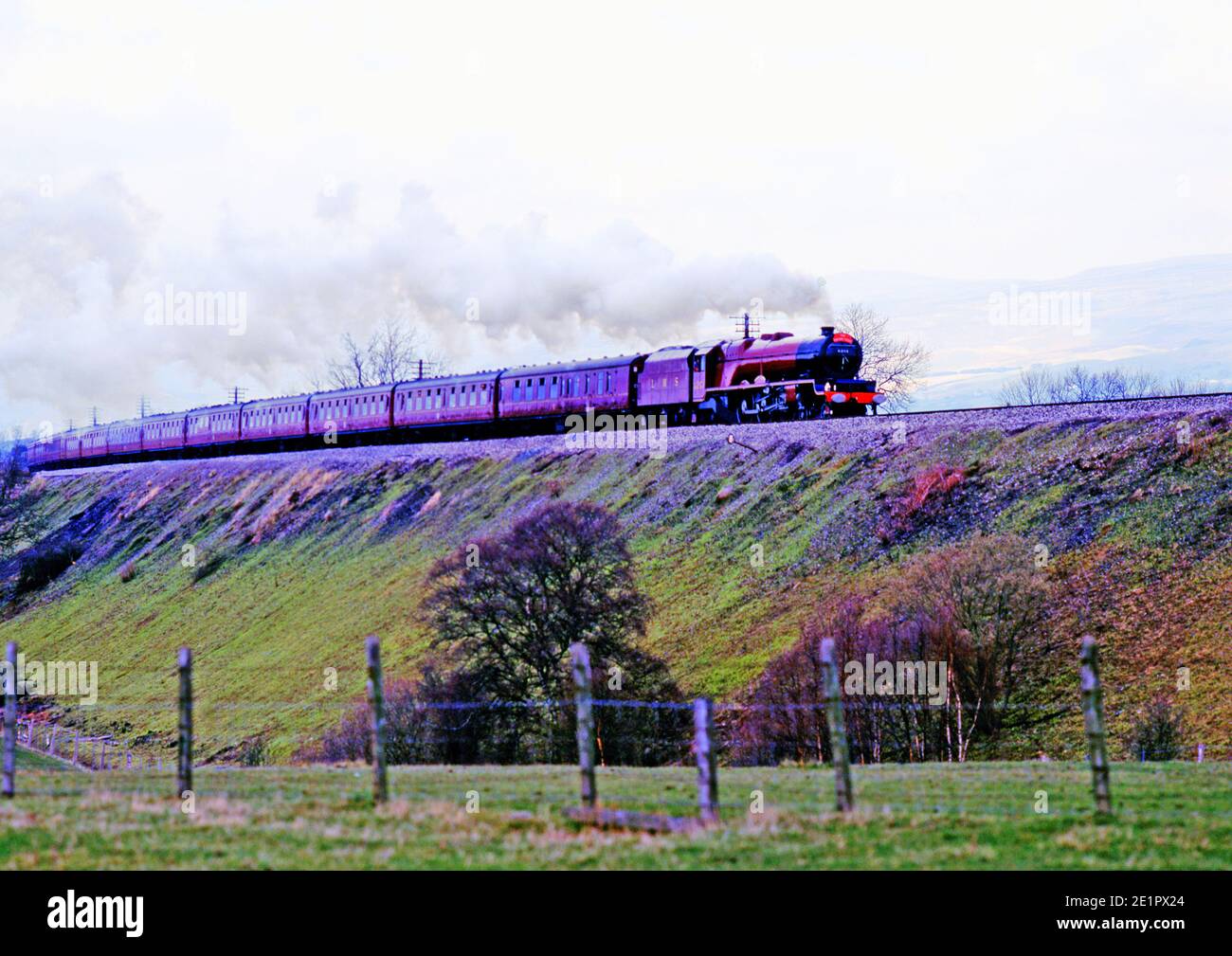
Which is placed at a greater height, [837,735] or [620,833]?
[837,735]

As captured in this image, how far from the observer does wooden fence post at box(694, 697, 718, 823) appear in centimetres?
1530

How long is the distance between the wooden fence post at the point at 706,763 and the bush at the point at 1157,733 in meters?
15.6

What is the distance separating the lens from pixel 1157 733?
30844 mm

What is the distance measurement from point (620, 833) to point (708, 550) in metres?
35.1

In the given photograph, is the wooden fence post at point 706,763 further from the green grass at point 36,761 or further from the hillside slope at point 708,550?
the green grass at point 36,761

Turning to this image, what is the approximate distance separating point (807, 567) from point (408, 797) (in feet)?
93.6

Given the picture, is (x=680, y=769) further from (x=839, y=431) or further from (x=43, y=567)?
(x=43, y=567)

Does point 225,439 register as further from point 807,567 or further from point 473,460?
point 807,567

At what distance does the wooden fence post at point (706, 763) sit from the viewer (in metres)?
15.3

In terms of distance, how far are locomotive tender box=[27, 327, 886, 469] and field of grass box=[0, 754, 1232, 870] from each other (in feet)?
126
